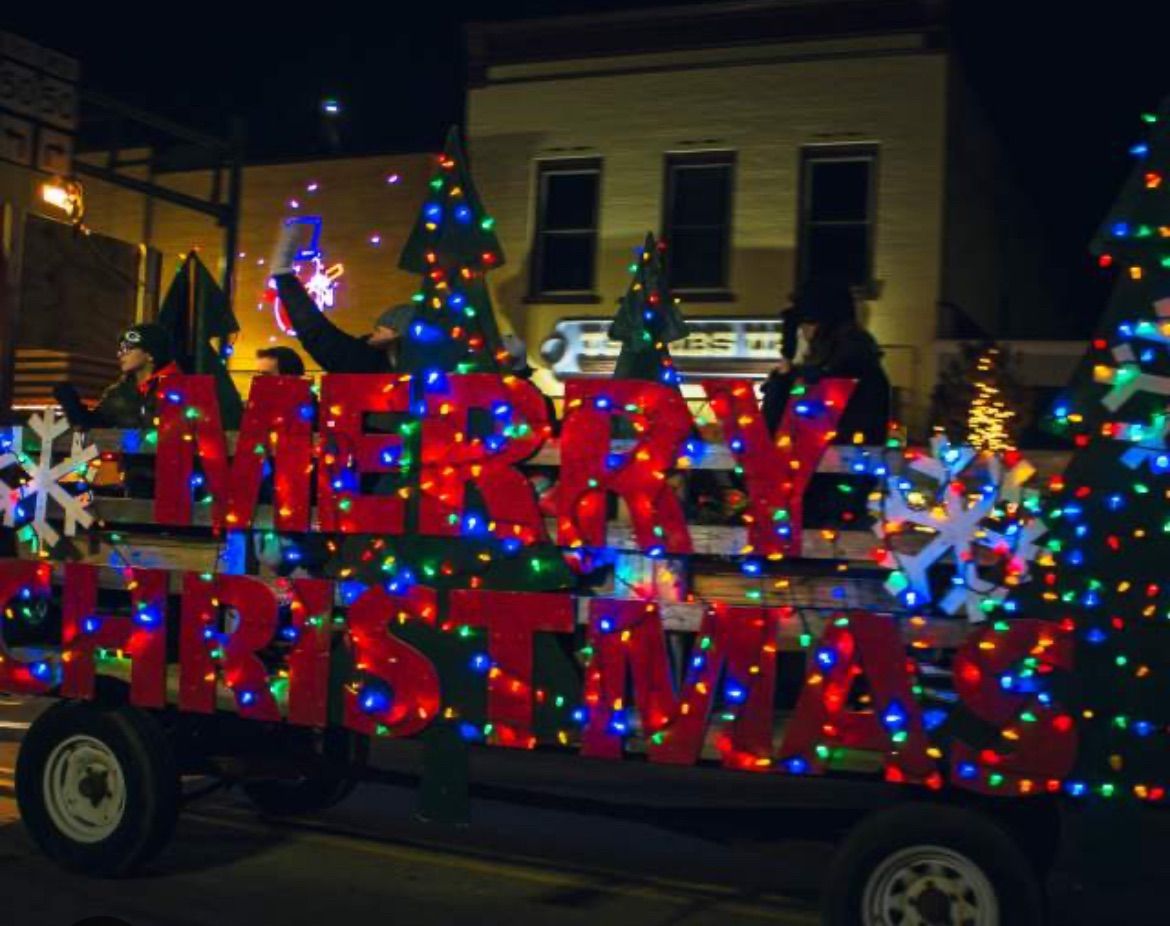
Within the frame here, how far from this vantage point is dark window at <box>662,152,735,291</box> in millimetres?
15523

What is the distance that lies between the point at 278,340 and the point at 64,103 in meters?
3.63

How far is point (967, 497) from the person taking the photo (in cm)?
493

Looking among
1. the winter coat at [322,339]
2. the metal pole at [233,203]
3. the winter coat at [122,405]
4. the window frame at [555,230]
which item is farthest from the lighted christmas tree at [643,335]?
the metal pole at [233,203]

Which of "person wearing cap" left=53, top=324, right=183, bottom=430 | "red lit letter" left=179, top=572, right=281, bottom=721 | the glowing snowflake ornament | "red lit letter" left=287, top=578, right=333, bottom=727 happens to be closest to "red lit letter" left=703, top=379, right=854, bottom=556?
"red lit letter" left=287, top=578, right=333, bottom=727

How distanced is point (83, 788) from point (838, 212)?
10826mm

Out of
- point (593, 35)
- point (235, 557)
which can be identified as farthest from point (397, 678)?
point (593, 35)

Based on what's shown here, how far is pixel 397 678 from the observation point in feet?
18.7

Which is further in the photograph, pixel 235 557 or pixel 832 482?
pixel 235 557

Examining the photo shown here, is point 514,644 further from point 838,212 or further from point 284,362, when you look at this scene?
point 838,212

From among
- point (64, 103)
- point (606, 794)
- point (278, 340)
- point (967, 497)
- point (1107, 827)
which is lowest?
point (606, 794)

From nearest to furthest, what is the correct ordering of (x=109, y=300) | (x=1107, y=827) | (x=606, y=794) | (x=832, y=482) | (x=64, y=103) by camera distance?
(x=1107, y=827) → (x=832, y=482) → (x=606, y=794) → (x=64, y=103) → (x=109, y=300)

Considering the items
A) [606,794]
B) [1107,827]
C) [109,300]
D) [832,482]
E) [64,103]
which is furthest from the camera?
[109,300]

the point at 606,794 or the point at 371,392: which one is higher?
the point at 371,392

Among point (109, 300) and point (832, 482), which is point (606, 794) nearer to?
point (832, 482)
